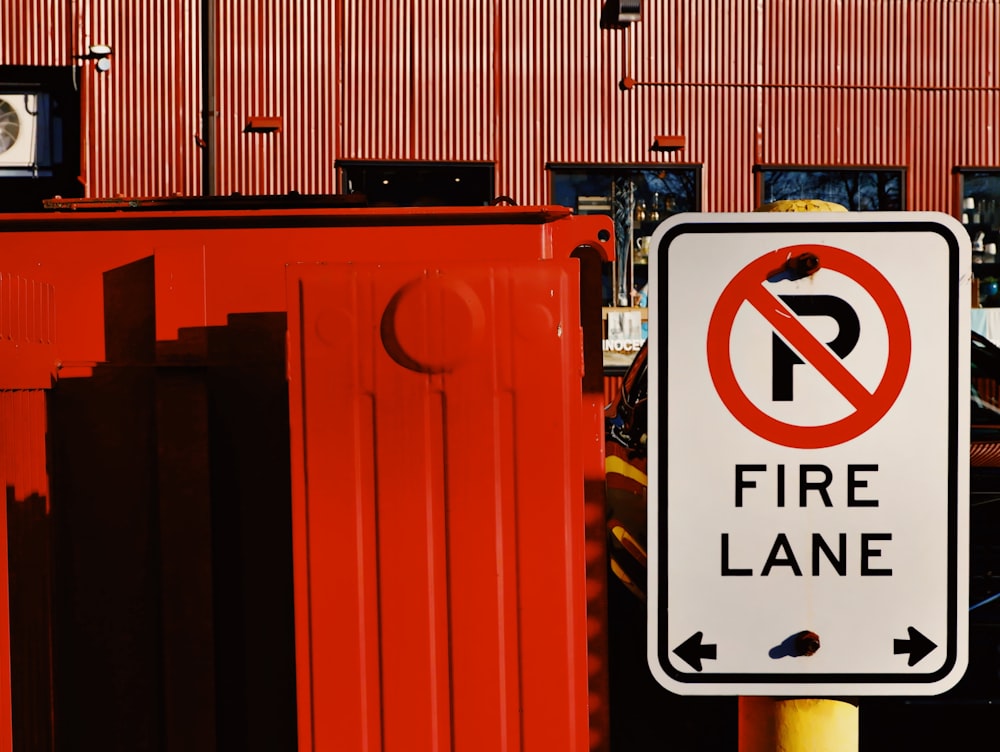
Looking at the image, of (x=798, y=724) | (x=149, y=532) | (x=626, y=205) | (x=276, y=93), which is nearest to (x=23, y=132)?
(x=276, y=93)

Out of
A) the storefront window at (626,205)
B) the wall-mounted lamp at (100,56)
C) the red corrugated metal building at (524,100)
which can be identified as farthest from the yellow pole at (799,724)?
the wall-mounted lamp at (100,56)

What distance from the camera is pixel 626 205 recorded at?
492 inches

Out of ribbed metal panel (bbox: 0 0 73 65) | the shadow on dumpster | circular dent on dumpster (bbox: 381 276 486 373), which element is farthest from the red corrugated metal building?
circular dent on dumpster (bbox: 381 276 486 373)

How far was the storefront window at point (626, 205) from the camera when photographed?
40.4ft

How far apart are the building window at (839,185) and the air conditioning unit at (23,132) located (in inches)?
350

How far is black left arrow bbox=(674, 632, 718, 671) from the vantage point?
155 centimetres

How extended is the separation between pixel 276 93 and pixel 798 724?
37.4 ft

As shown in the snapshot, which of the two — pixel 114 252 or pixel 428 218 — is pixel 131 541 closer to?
pixel 114 252

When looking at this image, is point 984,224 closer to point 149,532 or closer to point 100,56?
point 100,56

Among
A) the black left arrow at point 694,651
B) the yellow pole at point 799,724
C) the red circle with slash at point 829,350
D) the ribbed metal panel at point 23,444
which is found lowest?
the yellow pole at point 799,724

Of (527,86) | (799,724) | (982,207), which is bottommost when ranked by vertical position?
(799,724)

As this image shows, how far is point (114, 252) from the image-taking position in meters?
2.42

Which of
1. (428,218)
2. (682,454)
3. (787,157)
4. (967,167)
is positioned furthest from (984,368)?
(967,167)

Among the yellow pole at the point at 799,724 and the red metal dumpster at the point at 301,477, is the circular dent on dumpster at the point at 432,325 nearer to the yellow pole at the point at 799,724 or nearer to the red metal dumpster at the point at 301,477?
the red metal dumpster at the point at 301,477
